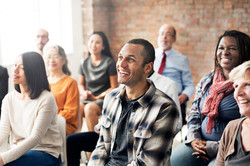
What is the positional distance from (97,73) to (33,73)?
1.70m

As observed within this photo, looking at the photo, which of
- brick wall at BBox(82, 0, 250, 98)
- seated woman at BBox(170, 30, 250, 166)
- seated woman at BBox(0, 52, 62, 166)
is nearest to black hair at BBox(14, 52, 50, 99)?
seated woman at BBox(0, 52, 62, 166)

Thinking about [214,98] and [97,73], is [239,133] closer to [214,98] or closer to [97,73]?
[214,98]

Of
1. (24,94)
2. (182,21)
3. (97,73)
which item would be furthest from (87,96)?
(182,21)

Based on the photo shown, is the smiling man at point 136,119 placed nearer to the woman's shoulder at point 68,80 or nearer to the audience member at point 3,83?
the woman's shoulder at point 68,80

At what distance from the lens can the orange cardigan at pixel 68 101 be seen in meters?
2.87

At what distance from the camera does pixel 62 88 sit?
296cm

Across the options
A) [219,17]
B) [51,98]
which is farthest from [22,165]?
[219,17]

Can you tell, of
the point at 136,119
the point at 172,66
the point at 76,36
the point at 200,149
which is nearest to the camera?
the point at 136,119

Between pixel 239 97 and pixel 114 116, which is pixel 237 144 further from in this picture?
pixel 114 116

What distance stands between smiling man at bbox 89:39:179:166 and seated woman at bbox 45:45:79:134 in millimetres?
911

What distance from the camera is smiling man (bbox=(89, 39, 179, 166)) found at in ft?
5.68

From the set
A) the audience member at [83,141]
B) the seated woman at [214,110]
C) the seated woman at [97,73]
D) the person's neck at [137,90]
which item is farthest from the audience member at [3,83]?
the seated woman at [214,110]

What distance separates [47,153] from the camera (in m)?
2.25

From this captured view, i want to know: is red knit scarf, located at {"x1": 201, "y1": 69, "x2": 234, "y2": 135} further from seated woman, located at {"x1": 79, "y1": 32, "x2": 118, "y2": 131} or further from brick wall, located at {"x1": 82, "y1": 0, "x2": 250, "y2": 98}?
brick wall, located at {"x1": 82, "y1": 0, "x2": 250, "y2": 98}
